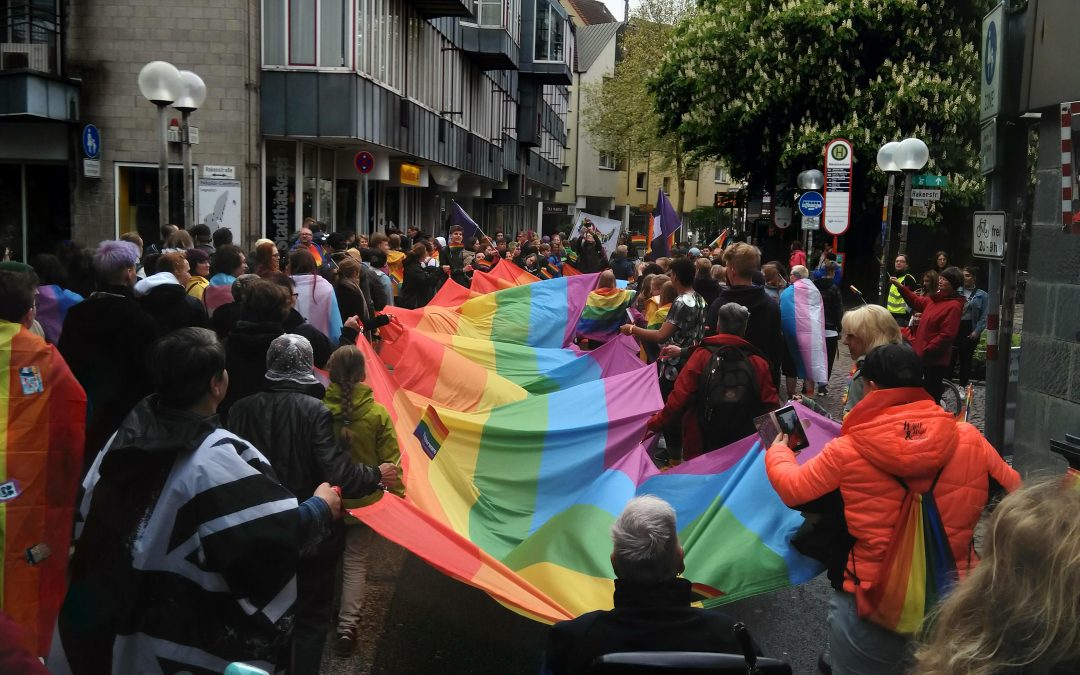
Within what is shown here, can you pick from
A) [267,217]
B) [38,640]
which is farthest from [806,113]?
[38,640]

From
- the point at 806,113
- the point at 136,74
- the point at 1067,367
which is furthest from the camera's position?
the point at 806,113

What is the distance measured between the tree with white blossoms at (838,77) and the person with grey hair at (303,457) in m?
24.3

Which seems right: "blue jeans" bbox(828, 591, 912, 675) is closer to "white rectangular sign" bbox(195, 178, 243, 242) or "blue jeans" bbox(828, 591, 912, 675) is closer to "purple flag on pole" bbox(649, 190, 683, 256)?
"white rectangular sign" bbox(195, 178, 243, 242)

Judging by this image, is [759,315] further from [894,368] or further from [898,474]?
[898,474]

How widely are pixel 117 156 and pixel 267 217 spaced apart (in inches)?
118

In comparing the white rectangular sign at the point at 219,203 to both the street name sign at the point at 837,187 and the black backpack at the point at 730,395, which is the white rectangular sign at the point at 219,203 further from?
the black backpack at the point at 730,395

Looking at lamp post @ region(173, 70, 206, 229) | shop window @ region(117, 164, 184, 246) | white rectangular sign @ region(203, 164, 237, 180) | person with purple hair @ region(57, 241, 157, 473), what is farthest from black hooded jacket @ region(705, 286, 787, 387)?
shop window @ region(117, 164, 184, 246)

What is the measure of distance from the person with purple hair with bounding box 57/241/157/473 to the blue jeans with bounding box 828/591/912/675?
362 centimetres

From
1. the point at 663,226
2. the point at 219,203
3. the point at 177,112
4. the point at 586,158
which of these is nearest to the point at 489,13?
the point at 177,112

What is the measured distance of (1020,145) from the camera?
27.8ft

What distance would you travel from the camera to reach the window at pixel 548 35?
48.7m

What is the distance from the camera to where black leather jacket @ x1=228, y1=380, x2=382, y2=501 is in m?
4.57

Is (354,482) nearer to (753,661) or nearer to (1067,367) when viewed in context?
(753,661)

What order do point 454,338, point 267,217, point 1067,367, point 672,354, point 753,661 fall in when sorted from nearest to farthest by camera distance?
point 753,661 < point 1067,367 < point 672,354 < point 454,338 < point 267,217
